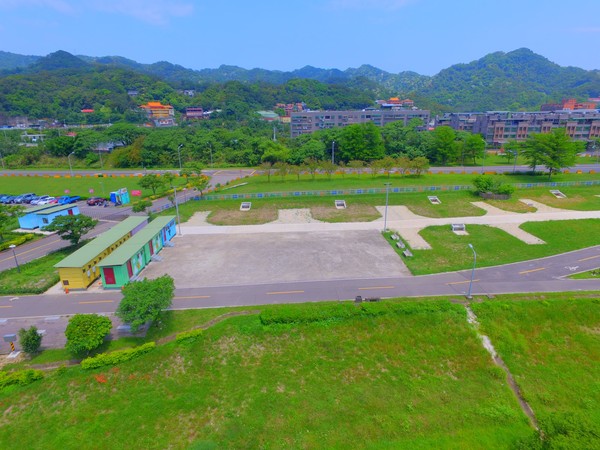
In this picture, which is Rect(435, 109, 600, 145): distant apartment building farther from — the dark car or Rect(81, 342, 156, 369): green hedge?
Rect(81, 342, 156, 369): green hedge

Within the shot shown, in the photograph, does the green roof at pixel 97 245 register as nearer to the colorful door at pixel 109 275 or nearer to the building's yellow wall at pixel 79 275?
the building's yellow wall at pixel 79 275

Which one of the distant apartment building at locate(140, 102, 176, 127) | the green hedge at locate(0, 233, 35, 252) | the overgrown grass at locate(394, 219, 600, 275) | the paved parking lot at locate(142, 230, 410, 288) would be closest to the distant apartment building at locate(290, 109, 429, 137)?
the distant apartment building at locate(140, 102, 176, 127)

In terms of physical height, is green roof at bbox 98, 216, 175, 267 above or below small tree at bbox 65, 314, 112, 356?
above

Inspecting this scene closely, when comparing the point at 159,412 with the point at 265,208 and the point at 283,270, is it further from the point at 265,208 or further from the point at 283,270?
the point at 265,208

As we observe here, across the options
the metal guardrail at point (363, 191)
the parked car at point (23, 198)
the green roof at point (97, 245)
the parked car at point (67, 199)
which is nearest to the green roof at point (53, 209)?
the parked car at point (67, 199)

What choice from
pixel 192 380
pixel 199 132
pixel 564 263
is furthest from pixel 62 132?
pixel 564 263

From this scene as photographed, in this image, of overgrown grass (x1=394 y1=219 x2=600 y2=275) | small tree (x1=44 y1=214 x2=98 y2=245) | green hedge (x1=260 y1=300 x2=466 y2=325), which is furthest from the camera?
small tree (x1=44 y1=214 x2=98 y2=245)

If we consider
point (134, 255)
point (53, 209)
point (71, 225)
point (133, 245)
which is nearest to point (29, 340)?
point (134, 255)
